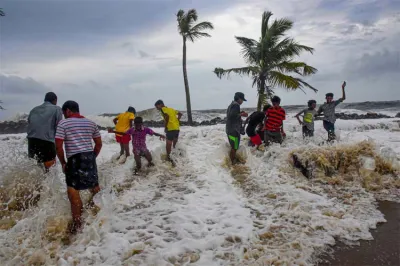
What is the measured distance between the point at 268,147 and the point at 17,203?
653 cm

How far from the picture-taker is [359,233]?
14.4 ft

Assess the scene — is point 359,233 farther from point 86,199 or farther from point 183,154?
point 183,154

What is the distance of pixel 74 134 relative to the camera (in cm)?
430

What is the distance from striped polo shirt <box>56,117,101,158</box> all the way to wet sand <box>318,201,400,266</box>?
3.35 metres

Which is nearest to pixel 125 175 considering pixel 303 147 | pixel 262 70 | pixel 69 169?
pixel 69 169

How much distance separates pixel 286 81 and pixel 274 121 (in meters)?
6.46

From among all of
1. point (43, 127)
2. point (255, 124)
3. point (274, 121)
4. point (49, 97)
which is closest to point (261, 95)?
point (255, 124)

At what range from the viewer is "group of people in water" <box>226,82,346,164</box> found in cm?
821

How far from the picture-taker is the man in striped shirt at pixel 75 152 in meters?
4.28

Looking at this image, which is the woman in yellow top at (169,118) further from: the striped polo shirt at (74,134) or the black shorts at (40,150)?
the striped polo shirt at (74,134)

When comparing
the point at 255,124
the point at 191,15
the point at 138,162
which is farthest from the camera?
the point at 191,15

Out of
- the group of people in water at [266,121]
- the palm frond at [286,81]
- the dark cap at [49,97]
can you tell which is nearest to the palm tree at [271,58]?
the palm frond at [286,81]

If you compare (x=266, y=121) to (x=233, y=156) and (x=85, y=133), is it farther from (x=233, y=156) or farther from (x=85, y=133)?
(x=85, y=133)

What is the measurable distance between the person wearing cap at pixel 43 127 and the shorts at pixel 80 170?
179cm
